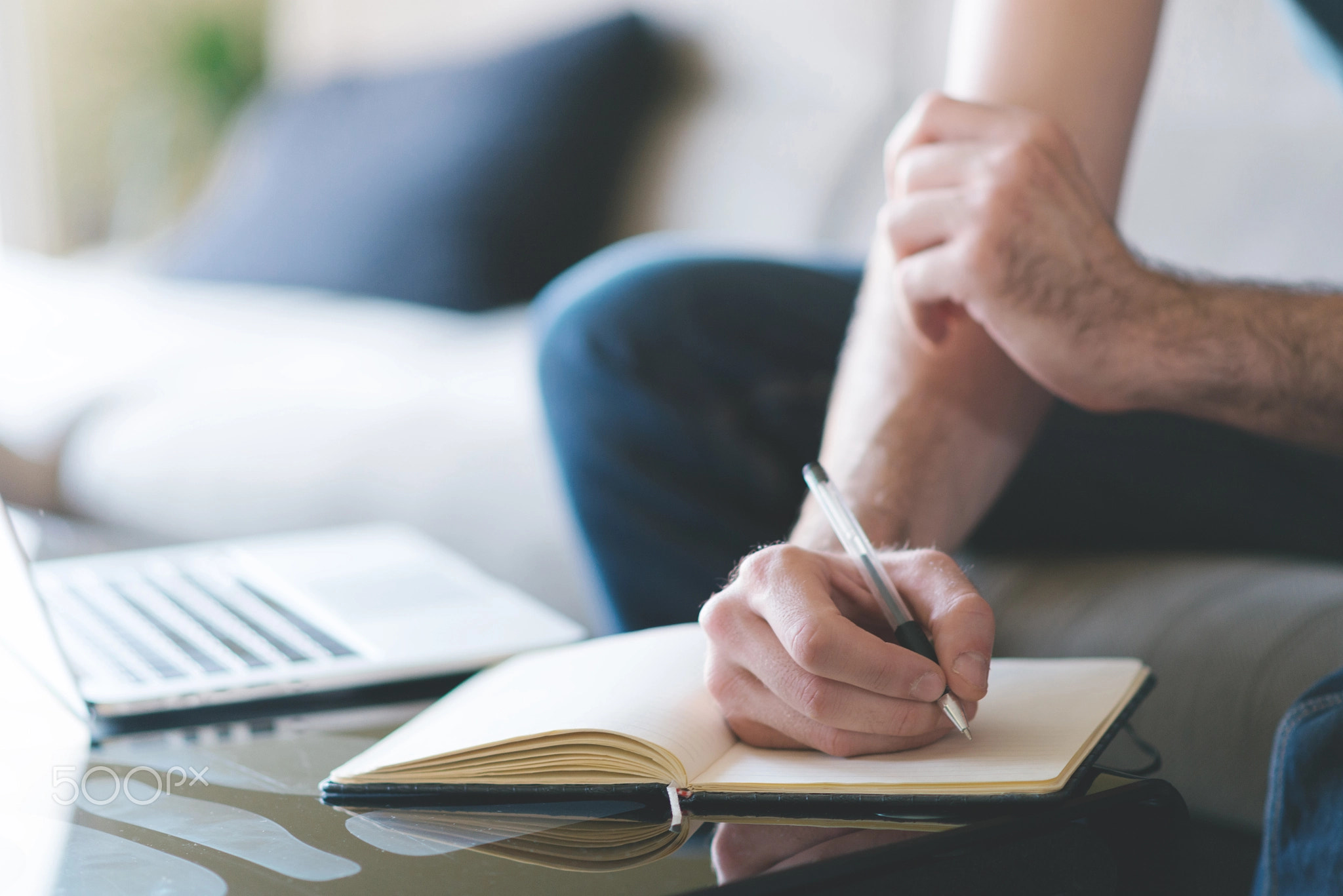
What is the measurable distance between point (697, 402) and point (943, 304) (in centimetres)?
29

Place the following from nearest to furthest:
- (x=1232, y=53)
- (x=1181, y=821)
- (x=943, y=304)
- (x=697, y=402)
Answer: (x=1181, y=821) < (x=943, y=304) < (x=697, y=402) < (x=1232, y=53)

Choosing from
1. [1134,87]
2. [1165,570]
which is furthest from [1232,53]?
[1165,570]

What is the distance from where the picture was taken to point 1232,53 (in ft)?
3.92

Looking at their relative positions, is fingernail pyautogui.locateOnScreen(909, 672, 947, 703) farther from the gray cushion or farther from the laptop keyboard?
the laptop keyboard

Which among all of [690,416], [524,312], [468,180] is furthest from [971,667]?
[468,180]

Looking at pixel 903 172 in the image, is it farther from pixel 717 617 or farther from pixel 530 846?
pixel 530 846

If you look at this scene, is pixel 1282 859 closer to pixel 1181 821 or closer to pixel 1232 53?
pixel 1181 821

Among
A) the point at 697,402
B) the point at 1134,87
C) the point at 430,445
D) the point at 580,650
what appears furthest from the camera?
the point at 430,445

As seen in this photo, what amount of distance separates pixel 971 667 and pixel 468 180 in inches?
62.5

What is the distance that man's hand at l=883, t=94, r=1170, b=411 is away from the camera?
0.61 meters

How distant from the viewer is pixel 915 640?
44cm

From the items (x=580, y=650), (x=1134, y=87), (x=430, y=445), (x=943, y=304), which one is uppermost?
(x=1134, y=87)

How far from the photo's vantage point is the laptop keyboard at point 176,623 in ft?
2.09

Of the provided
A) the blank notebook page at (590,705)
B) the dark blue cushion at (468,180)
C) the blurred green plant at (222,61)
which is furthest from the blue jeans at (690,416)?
the blurred green plant at (222,61)
